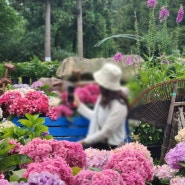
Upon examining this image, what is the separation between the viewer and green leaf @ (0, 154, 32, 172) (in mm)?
1942

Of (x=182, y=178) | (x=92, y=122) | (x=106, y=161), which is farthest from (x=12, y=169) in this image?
(x=92, y=122)

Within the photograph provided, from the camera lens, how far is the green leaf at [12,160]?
6.37 feet

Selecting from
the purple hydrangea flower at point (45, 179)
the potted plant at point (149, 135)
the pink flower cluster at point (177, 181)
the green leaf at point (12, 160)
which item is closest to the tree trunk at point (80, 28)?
the purple hydrangea flower at point (45, 179)

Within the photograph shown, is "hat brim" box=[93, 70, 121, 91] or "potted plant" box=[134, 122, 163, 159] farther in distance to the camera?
"potted plant" box=[134, 122, 163, 159]

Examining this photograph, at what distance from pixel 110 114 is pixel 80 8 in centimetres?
21

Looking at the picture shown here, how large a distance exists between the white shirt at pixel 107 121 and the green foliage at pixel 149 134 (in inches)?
191

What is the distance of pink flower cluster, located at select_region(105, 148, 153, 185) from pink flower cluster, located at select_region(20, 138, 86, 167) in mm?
209

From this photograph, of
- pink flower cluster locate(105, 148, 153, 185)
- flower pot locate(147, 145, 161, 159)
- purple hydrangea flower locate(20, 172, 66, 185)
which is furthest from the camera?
flower pot locate(147, 145, 161, 159)

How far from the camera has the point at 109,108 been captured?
1.85 ft

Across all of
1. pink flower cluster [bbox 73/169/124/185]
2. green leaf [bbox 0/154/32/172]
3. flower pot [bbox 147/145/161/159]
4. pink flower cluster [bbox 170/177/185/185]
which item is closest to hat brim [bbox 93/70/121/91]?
pink flower cluster [bbox 73/169/124/185]

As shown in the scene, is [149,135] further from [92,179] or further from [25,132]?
[92,179]

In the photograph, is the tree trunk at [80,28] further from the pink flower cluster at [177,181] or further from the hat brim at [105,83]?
the pink flower cluster at [177,181]

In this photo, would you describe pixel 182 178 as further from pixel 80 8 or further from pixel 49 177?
pixel 80 8

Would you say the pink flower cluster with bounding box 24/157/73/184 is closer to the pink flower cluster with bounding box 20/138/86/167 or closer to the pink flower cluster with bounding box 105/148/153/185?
the pink flower cluster with bounding box 20/138/86/167
